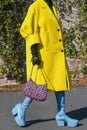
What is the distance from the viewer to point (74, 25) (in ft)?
31.9

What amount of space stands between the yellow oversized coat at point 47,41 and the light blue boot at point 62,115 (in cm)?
16

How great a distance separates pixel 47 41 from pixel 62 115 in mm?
993

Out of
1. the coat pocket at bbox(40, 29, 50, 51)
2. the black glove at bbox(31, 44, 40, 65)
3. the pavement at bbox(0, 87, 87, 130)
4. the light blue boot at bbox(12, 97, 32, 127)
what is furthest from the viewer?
the pavement at bbox(0, 87, 87, 130)

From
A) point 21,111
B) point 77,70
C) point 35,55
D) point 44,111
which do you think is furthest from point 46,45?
point 77,70

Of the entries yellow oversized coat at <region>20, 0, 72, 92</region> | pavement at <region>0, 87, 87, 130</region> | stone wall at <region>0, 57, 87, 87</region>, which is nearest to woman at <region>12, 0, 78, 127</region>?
yellow oversized coat at <region>20, 0, 72, 92</region>

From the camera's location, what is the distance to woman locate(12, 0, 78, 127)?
631 cm

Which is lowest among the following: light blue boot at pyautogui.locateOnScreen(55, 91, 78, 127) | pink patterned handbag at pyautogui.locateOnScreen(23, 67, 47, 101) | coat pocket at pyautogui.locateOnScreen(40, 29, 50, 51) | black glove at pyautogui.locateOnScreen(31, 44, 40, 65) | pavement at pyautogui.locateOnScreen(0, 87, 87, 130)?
pavement at pyautogui.locateOnScreen(0, 87, 87, 130)

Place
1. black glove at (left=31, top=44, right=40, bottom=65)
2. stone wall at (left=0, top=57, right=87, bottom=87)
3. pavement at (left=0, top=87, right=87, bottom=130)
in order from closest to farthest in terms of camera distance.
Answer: black glove at (left=31, top=44, right=40, bottom=65), pavement at (left=0, top=87, right=87, bottom=130), stone wall at (left=0, top=57, right=87, bottom=87)

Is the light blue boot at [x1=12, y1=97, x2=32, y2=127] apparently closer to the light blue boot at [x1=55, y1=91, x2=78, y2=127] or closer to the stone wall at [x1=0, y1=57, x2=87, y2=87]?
the light blue boot at [x1=55, y1=91, x2=78, y2=127]

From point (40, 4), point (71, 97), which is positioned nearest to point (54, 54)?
point (40, 4)

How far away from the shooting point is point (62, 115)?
21.6ft

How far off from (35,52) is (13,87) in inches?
120

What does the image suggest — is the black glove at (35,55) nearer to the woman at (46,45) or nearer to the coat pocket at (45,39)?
the woman at (46,45)

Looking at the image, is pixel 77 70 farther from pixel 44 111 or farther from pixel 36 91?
pixel 36 91
